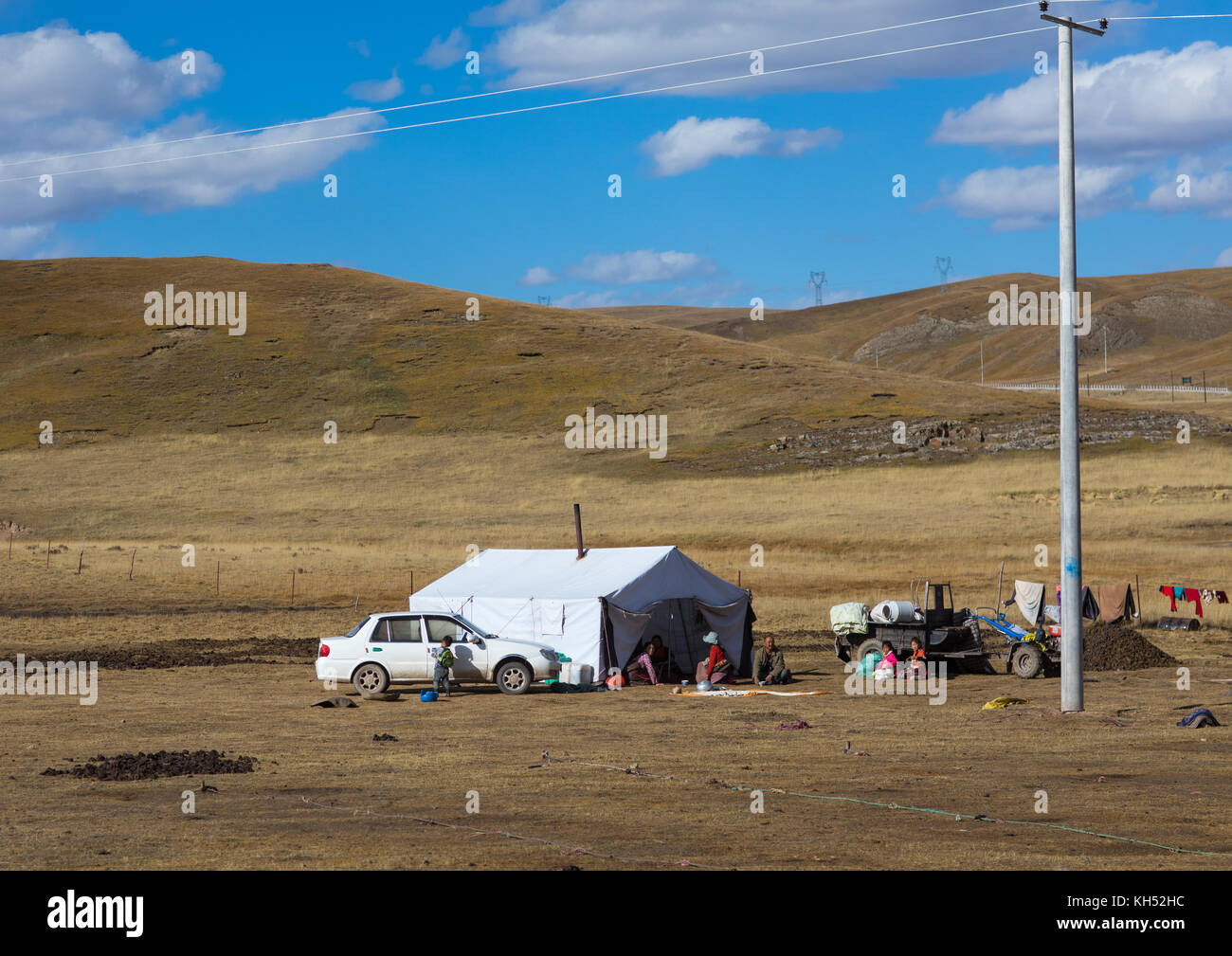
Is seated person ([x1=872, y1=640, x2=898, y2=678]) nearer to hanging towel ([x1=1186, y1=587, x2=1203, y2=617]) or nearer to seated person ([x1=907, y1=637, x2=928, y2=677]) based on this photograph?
seated person ([x1=907, y1=637, x2=928, y2=677])

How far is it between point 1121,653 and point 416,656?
14.8m

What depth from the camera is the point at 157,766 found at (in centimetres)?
1508

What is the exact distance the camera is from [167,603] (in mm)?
41625

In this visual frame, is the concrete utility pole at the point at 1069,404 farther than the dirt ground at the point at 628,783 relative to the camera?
Yes

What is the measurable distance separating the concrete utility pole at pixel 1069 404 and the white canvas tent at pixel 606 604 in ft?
30.1

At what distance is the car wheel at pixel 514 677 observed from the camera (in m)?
24.4

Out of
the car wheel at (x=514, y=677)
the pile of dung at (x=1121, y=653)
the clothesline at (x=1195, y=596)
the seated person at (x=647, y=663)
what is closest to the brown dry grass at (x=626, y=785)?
the car wheel at (x=514, y=677)

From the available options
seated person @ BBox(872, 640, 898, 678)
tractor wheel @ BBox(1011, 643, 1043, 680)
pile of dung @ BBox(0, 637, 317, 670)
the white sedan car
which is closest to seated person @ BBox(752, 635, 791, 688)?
seated person @ BBox(872, 640, 898, 678)

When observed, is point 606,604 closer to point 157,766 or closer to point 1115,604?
point 157,766

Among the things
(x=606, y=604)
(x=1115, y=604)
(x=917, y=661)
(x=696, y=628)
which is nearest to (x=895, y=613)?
(x=917, y=661)

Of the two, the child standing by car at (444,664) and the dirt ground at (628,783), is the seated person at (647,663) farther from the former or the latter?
the child standing by car at (444,664)
